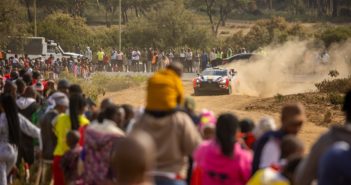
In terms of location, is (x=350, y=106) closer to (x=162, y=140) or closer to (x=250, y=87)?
(x=162, y=140)

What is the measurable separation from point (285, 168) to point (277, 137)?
3.25ft

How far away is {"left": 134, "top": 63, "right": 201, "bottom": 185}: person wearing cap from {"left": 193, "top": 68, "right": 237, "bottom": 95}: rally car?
31897 millimetres

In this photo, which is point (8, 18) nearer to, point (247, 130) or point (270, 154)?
point (247, 130)

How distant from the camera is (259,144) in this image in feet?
27.8

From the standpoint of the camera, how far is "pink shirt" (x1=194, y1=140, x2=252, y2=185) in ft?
27.9

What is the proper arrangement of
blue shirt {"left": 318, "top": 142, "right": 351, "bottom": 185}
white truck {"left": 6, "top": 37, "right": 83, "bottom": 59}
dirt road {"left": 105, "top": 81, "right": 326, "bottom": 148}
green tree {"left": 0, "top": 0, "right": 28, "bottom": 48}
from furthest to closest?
1. white truck {"left": 6, "top": 37, "right": 83, "bottom": 59}
2. green tree {"left": 0, "top": 0, "right": 28, "bottom": 48}
3. dirt road {"left": 105, "top": 81, "right": 326, "bottom": 148}
4. blue shirt {"left": 318, "top": 142, "right": 351, "bottom": 185}

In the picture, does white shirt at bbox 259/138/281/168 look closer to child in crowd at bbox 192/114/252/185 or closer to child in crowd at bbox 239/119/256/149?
child in crowd at bbox 192/114/252/185

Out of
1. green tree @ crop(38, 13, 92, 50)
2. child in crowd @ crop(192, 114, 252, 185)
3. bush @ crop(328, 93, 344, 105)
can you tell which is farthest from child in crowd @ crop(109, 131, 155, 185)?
green tree @ crop(38, 13, 92, 50)

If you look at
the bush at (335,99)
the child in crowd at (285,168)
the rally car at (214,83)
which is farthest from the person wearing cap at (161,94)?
the rally car at (214,83)

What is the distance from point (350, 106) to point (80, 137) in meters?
4.75

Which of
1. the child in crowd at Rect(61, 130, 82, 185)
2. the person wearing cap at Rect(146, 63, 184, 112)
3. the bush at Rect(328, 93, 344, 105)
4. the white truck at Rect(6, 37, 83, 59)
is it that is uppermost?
the white truck at Rect(6, 37, 83, 59)

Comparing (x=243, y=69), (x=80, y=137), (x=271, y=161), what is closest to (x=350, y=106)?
(x=271, y=161)

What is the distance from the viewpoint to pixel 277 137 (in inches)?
328

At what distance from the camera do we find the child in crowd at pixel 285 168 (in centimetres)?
692
